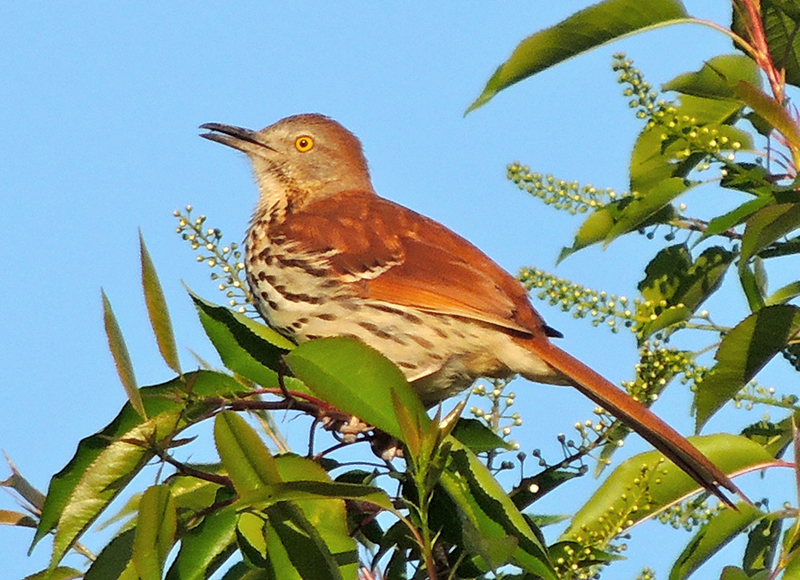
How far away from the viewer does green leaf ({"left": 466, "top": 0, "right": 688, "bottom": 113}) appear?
11.3 feet

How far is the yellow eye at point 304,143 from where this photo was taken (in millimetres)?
5859

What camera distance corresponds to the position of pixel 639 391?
287 centimetres

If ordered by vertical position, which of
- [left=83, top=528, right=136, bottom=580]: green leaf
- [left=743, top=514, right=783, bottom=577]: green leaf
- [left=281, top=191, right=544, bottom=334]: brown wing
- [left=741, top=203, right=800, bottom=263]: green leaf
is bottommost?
[left=743, top=514, right=783, bottom=577]: green leaf

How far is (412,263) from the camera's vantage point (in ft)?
→ 15.1

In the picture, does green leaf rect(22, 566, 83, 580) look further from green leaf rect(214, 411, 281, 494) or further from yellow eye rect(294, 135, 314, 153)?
yellow eye rect(294, 135, 314, 153)

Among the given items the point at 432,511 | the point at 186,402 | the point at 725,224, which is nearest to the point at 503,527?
the point at 432,511

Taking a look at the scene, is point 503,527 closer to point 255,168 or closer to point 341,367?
point 341,367

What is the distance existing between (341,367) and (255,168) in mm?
3490

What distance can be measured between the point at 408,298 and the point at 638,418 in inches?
44.1

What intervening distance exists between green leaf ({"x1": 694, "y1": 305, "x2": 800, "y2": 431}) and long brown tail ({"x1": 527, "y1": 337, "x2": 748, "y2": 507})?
16 cm

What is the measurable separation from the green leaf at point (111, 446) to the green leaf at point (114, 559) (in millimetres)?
132

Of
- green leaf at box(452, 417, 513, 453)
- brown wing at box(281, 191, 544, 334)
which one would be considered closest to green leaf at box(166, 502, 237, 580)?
green leaf at box(452, 417, 513, 453)

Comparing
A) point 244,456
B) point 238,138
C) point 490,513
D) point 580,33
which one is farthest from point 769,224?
point 238,138

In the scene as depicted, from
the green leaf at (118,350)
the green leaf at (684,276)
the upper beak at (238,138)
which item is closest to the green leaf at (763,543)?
the green leaf at (684,276)
